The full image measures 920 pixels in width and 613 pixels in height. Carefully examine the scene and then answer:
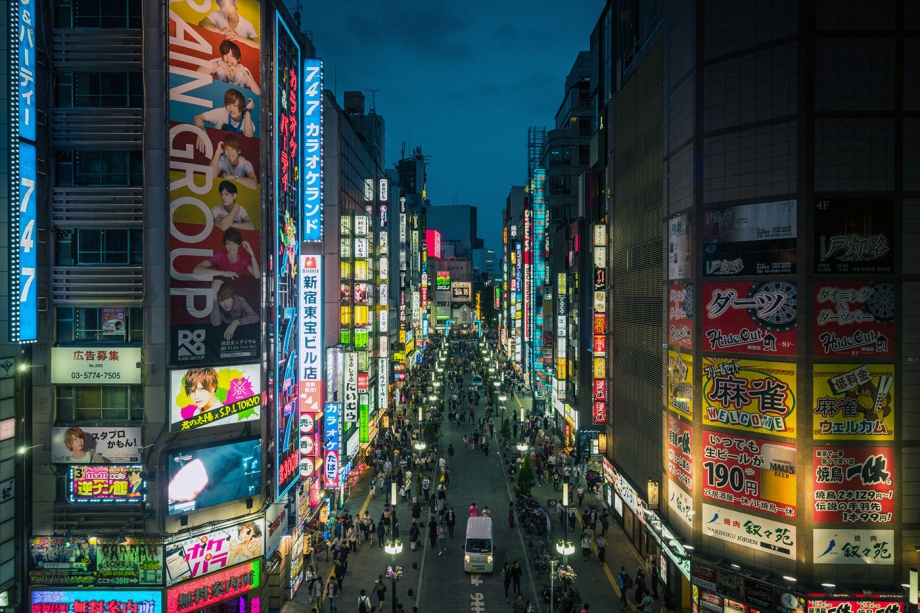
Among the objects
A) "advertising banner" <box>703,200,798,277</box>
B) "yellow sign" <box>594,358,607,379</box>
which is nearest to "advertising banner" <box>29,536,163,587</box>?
"advertising banner" <box>703,200,798,277</box>

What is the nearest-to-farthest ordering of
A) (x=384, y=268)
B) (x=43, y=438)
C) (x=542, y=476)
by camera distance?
(x=43, y=438) → (x=542, y=476) → (x=384, y=268)

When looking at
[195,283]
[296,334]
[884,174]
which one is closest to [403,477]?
[296,334]

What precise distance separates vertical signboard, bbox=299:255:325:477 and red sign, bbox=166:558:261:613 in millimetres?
5629

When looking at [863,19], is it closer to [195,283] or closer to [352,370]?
[195,283]

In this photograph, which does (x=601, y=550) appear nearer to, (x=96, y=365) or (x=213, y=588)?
(x=213, y=588)

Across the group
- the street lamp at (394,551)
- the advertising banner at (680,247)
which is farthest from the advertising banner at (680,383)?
the street lamp at (394,551)

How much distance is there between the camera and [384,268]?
173 feet

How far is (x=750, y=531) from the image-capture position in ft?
67.6

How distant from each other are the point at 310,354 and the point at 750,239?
57.0 feet

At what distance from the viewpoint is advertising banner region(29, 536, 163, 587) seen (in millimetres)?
21188

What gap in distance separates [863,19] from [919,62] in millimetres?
1945

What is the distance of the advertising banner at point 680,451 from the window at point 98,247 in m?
18.7

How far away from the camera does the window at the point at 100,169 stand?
21.5 meters

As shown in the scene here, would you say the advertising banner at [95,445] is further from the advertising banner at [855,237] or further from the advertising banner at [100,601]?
the advertising banner at [855,237]
